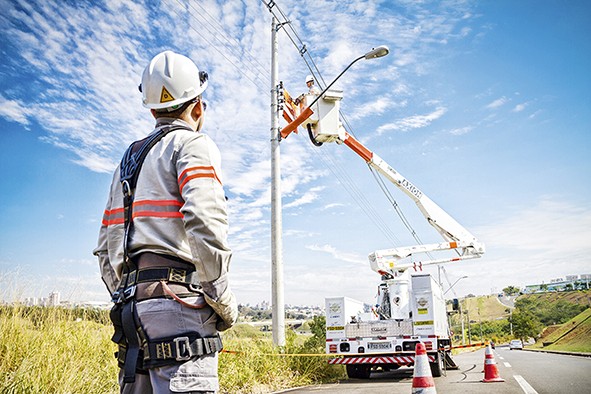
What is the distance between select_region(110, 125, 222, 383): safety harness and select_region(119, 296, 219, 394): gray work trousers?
26 mm

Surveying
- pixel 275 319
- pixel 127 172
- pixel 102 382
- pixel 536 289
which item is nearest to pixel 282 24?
pixel 275 319

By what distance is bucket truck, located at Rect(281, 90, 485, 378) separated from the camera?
1234cm

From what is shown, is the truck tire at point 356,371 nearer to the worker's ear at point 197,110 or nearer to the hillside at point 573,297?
the worker's ear at point 197,110

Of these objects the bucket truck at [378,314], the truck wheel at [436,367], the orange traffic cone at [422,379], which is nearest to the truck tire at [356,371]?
the bucket truck at [378,314]

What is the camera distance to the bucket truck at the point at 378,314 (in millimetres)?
12336

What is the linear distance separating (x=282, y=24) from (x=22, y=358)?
10.7m

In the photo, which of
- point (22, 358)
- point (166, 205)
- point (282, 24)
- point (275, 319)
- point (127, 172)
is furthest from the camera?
point (282, 24)

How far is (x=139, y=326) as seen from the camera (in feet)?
6.97

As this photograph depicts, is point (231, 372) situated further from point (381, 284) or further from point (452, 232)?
point (452, 232)

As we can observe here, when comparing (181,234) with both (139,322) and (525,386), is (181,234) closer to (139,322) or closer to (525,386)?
(139,322)

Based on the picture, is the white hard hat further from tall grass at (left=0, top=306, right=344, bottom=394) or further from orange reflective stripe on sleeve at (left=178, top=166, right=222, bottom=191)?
tall grass at (left=0, top=306, right=344, bottom=394)

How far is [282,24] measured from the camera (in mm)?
13516

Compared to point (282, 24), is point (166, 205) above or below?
below

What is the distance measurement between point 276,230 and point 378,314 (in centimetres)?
549
